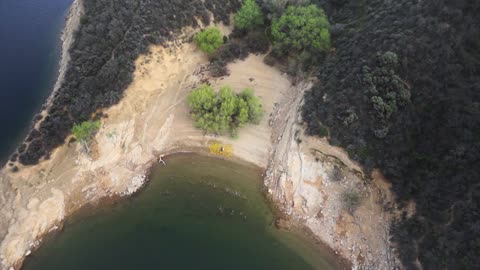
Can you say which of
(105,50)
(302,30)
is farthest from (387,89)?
(105,50)

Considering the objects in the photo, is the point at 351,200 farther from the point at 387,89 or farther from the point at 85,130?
the point at 85,130

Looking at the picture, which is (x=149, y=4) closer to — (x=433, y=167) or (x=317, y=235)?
(x=317, y=235)

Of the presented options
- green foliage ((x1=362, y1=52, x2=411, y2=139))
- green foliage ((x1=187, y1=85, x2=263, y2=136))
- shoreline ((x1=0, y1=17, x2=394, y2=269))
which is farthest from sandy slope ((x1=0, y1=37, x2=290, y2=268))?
green foliage ((x1=362, y1=52, x2=411, y2=139))

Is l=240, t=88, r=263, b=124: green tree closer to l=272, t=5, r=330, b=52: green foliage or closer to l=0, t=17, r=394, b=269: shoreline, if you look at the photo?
l=0, t=17, r=394, b=269: shoreline

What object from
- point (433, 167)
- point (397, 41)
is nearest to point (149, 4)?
point (397, 41)

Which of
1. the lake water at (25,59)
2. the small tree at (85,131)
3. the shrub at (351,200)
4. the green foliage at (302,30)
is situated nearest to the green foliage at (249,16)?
the green foliage at (302,30)

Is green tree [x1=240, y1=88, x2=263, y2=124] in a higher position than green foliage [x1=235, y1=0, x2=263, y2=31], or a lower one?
lower
